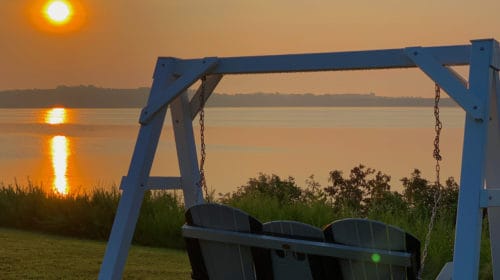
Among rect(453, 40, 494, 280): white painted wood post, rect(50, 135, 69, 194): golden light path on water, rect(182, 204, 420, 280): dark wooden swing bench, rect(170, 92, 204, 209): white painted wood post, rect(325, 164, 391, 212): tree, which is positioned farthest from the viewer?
rect(325, 164, 391, 212): tree

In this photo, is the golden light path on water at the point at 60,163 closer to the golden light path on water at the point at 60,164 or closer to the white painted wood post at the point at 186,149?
the golden light path on water at the point at 60,164

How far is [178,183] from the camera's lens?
4.97m

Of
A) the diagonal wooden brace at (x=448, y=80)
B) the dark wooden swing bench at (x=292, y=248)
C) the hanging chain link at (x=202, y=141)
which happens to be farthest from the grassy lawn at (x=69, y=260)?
the diagonal wooden brace at (x=448, y=80)

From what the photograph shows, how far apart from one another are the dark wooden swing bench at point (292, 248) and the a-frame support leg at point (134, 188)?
1.45 feet

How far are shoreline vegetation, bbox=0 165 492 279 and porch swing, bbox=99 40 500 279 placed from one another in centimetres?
365

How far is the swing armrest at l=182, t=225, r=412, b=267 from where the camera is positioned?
3.59 meters

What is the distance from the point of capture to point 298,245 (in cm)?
380

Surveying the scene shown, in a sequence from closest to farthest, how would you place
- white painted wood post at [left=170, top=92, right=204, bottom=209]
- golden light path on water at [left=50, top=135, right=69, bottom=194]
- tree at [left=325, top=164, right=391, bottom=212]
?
white painted wood post at [left=170, top=92, right=204, bottom=209] < golden light path on water at [left=50, top=135, right=69, bottom=194] < tree at [left=325, top=164, right=391, bottom=212]

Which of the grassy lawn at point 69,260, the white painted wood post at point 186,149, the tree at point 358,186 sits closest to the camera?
the white painted wood post at point 186,149

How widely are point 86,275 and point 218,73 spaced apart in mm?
3413

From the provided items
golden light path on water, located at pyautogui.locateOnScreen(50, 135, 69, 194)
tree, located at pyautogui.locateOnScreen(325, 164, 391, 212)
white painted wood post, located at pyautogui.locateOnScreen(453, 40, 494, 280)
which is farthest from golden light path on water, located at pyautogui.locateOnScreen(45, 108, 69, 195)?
white painted wood post, located at pyautogui.locateOnScreen(453, 40, 494, 280)

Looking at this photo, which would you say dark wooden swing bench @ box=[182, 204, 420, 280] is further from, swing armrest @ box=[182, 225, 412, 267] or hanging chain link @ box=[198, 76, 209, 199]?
hanging chain link @ box=[198, 76, 209, 199]

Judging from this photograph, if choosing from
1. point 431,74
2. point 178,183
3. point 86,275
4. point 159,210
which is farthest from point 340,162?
point 431,74

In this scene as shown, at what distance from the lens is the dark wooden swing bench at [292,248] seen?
3.61 m
